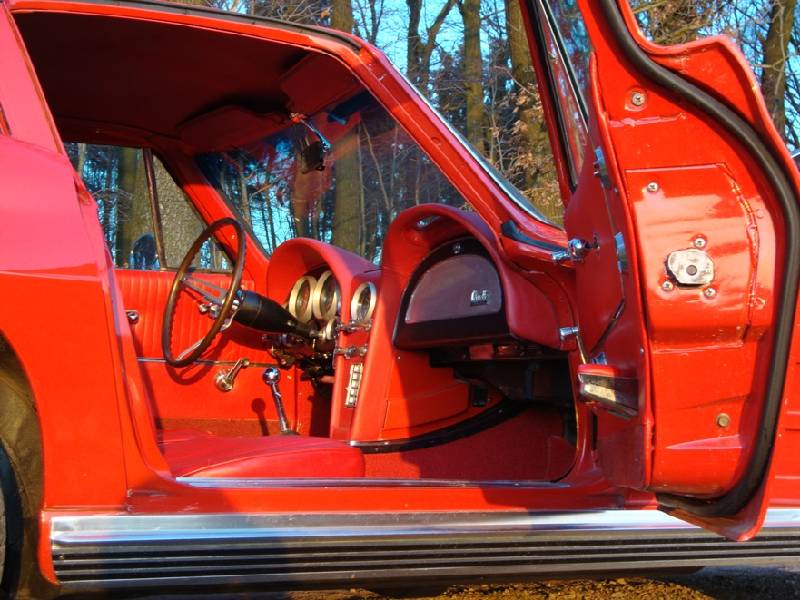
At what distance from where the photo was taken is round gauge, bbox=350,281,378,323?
11.8 ft

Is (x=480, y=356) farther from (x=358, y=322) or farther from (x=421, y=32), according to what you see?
(x=421, y=32)

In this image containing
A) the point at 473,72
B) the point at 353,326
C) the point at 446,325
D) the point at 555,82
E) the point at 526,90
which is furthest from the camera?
the point at 473,72

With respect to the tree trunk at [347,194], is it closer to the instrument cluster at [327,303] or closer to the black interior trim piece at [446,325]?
the instrument cluster at [327,303]

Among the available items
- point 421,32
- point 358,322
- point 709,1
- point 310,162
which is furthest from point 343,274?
point 421,32

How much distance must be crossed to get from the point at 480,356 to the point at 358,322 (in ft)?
1.82

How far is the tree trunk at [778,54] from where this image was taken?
11016mm

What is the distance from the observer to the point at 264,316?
3.82 m

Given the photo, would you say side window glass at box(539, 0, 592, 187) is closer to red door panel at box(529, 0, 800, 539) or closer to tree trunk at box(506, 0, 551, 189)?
red door panel at box(529, 0, 800, 539)

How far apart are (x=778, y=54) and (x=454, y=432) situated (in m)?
9.63

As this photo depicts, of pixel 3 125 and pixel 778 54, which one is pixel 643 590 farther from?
pixel 778 54

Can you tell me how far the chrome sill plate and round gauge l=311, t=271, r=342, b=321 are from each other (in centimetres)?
149

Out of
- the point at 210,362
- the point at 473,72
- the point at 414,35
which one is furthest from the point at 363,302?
the point at 414,35

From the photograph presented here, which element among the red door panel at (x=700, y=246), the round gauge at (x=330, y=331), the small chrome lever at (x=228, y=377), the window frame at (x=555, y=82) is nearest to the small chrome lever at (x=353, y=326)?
the round gauge at (x=330, y=331)

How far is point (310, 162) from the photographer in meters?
3.85
